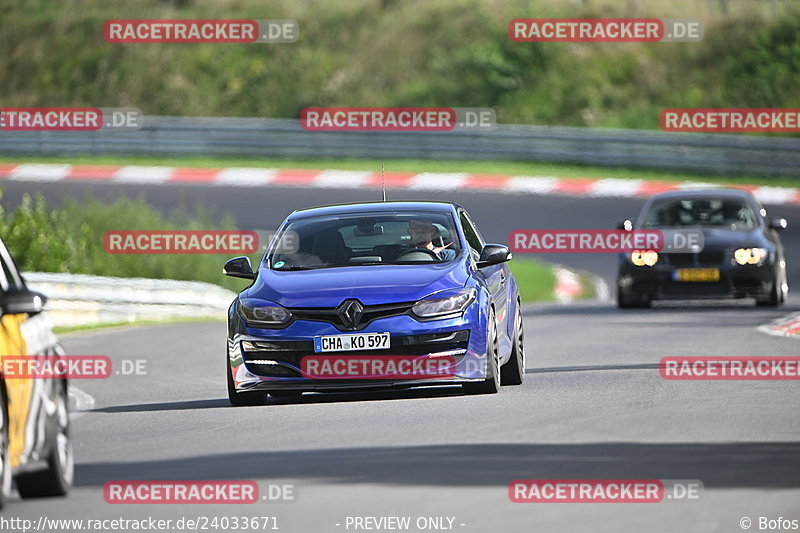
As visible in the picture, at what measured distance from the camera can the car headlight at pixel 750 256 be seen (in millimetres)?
21719

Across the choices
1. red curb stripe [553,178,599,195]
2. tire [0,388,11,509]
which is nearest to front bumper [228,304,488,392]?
tire [0,388,11,509]

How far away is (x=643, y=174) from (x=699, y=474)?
2872 cm

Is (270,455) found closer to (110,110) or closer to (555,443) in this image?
(555,443)

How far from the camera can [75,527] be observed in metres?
7.75

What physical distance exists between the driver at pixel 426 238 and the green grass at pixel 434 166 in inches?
917

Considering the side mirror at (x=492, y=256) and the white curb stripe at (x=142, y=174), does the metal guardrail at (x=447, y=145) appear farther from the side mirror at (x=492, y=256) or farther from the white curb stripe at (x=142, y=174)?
the side mirror at (x=492, y=256)

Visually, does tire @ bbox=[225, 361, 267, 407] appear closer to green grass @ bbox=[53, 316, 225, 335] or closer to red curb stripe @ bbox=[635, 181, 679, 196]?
green grass @ bbox=[53, 316, 225, 335]

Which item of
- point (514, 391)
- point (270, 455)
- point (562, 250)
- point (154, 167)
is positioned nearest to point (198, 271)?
point (562, 250)

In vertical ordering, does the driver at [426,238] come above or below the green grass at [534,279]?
below

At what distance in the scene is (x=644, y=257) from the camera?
22.0 meters

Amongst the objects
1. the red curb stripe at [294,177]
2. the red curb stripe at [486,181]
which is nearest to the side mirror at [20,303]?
the red curb stripe at [486,181]

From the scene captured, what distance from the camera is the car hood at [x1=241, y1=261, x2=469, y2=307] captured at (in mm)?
12055

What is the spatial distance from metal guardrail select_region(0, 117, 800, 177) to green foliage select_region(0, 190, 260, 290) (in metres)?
9.43

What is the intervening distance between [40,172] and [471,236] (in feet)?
84.1
